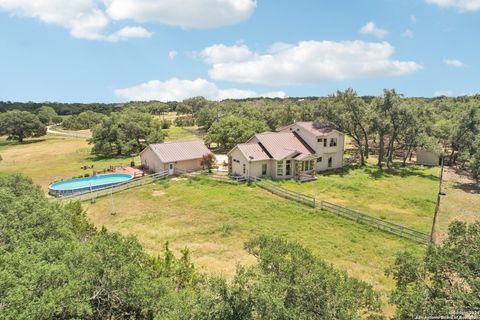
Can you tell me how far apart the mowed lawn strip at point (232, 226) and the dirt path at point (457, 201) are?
553cm

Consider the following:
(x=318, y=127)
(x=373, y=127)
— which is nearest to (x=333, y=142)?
(x=318, y=127)

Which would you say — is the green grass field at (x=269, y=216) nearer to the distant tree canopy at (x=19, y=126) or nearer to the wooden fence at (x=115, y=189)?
the wooden fence at (x=115, y=189)

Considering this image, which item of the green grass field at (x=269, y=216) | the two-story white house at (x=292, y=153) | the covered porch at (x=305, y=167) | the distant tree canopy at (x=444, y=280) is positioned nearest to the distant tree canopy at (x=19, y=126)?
the green grass field at (x=269, y=216)

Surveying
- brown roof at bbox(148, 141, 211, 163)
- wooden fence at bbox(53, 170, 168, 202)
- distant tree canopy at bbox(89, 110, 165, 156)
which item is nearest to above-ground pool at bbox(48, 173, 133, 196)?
wooden fence at bbox(53, 170, 168, 202)

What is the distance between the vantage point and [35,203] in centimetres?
1449

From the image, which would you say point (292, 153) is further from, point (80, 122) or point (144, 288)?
point (80, 122)

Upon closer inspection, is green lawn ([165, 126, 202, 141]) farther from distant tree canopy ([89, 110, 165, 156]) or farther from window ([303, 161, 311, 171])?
window ([303, 161, 311, 171])

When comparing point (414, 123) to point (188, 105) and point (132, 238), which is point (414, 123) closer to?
point (132, 238)

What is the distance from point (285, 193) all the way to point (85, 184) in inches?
870

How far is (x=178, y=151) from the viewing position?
37.8 metres

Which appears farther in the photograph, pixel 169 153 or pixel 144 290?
pixel 169 153

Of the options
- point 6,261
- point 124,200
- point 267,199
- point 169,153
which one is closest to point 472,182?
point 267,199

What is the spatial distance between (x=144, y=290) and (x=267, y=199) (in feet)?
64.5

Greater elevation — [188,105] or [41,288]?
[188,105]
